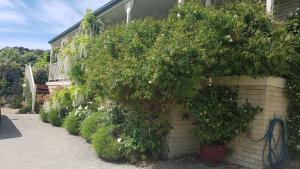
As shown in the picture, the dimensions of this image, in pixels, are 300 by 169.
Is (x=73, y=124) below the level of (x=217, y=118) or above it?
below

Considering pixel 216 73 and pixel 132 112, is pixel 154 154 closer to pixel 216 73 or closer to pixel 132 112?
pixel 132 112

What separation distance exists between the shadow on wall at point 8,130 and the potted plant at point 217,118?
18.4ft

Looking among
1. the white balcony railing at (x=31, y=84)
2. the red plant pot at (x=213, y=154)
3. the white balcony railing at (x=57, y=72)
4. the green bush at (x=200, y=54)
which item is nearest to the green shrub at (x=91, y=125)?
the green bush at (x=200, y=54)

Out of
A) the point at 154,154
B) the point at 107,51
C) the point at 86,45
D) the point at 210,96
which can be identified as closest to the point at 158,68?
the point at 210,96

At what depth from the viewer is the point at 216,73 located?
250 inches

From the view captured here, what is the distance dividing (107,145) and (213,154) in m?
2.16

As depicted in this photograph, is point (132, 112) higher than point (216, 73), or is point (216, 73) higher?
point (216, 73)

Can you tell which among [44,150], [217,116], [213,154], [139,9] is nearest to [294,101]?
[217,116]

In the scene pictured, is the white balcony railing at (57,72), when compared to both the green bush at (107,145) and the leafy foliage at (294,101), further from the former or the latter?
the leafy foliage at (294,101)

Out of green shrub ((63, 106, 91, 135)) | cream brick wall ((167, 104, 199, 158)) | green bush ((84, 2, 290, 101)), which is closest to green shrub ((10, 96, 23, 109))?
green shrub ((63, 106, 91, 135))

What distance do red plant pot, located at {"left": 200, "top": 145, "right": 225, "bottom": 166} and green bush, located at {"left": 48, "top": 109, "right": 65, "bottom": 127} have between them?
6.54 meters

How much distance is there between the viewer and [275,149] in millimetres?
6648

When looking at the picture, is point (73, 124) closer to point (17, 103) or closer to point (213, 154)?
point (213, 154)

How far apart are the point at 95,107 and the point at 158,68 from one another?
498 centimetres
